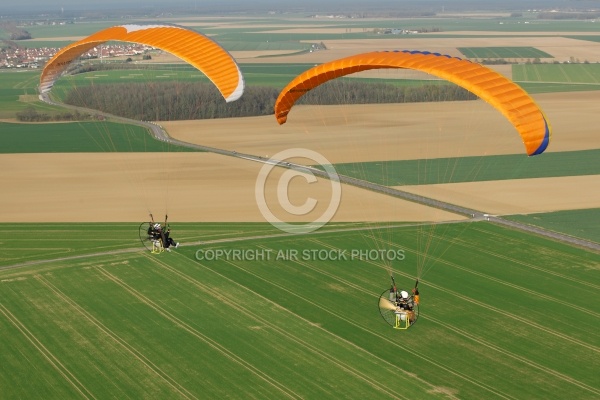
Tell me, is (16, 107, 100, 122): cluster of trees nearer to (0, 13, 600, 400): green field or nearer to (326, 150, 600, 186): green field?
(326, 150, 600, 186): green field

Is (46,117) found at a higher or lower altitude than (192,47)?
lower

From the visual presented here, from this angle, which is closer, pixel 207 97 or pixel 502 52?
pixel 207 97

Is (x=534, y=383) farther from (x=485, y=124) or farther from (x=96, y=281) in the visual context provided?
(x=485, y=124)

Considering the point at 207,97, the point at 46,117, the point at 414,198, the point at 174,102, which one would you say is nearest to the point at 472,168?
the point at 414,198

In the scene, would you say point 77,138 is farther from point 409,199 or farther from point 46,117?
point 409,199

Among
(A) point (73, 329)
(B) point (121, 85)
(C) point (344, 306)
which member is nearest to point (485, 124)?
(B) point (121, 85)

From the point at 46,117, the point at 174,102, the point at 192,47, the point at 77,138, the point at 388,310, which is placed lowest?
the point at 388,310

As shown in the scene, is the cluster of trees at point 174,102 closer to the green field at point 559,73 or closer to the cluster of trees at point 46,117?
the cluster of trees at point 46,117

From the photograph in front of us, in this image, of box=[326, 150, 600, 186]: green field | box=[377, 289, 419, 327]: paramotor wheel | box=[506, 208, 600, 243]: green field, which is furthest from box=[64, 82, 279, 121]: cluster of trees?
box=[377, 289, 419, 327]: paramotor wheel
